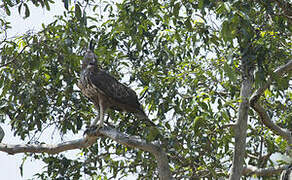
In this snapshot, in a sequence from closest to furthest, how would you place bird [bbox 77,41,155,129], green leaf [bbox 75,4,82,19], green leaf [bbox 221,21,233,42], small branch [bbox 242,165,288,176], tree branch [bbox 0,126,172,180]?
green leaf [bbox 221,21,233,42]
green leaf [bbox 75,4,82,19]
tree branch [bbox 0,126,172,180]
bird [bbox 77,41,155,129]
small branch [bbox 242,165,288,176]

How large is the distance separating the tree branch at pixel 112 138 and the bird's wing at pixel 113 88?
31 centimetres

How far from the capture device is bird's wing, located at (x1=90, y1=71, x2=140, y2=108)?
4402 mm

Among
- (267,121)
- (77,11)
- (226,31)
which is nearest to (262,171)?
(267,121)

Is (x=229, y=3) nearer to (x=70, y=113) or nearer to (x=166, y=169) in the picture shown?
(x=166, y=169)

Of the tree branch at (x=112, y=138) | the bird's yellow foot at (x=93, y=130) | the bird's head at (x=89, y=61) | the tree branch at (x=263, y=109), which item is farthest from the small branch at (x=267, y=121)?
the bird's head at (x=89, y=61)

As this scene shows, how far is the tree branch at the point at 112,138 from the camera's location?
4.17m

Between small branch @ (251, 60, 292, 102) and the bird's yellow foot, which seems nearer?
small branch @ (251, 60, 292, 102)

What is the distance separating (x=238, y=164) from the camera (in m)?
4.34

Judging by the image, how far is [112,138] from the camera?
4.27 meters

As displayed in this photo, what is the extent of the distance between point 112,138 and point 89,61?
76cm

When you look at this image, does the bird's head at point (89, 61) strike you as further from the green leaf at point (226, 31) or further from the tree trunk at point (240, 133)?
the green leaf at point (226, 31)

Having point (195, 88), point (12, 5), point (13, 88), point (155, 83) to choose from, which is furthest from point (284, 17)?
point (13, 88)

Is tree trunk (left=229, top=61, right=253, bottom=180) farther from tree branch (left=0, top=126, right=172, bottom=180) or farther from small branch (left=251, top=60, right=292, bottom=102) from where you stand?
tree branch (left=0, top=126, right=172, bottom=180)

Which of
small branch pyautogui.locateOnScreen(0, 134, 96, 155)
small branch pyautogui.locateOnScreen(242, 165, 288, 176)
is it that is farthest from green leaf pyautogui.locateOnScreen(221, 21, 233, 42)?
small branch pyautogui.locateOnScreen(242, 165, 288, 176)
